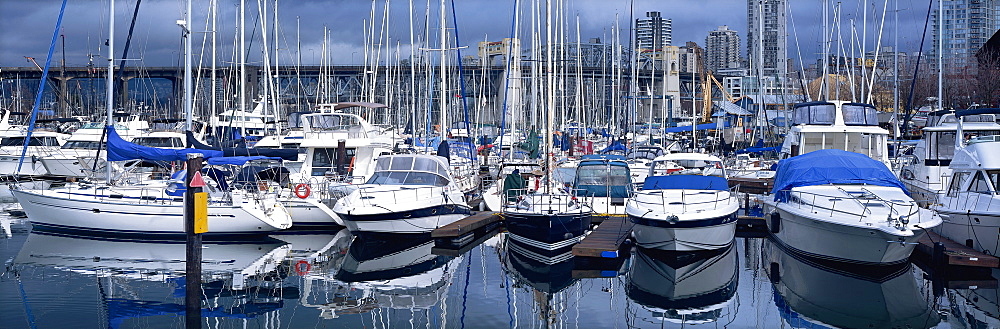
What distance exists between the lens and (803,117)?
102ft

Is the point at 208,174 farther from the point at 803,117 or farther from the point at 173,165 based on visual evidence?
the point at 803,117

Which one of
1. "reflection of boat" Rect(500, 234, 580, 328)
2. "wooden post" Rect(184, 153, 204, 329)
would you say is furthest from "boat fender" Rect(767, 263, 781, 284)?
"wooden post" Rect(184, 153, 204, 329)

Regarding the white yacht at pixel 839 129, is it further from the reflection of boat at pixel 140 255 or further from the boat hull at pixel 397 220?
the reflection of boat at pixel 140 255

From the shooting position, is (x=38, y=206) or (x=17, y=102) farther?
(x=17, y=102)

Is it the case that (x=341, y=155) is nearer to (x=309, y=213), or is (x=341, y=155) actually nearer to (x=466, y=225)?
(x=309, y=213)

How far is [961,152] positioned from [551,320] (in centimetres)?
1154

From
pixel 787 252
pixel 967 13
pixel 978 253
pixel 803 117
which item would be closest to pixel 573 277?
pixel 787 252

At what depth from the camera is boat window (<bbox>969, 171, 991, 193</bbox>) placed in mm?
20703

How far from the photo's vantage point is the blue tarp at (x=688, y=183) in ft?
77.6

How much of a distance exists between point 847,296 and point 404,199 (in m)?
11.4

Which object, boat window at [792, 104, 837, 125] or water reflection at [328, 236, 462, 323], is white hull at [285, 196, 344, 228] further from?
boat window at [792, 104, 837, 125]

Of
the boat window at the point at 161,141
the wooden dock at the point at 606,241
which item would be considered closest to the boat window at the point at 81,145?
the boat window at the point at 161,141

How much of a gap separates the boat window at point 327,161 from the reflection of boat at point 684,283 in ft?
36.9

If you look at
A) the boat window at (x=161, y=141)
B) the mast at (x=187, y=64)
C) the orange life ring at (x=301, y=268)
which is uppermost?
the mast at (x=187, y=64)
